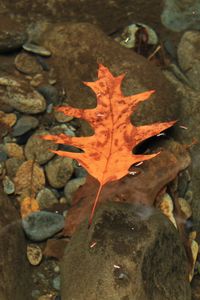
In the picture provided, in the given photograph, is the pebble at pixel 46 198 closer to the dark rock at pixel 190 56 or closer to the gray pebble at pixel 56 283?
the gray pebble at pixel 56 283

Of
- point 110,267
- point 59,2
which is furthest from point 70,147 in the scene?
point 59,2

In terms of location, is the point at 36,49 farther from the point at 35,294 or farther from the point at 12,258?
the point at 35,294

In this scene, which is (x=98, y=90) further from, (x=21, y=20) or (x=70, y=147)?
(x=21, y=20)

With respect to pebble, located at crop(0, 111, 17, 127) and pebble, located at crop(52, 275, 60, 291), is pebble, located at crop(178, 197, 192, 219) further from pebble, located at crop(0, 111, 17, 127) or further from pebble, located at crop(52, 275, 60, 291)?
pebble, located at crop(0, 111, 17, 127)

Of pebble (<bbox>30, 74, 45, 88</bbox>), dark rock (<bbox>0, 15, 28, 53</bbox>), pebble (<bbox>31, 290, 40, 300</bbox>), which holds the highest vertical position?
dark rock (<bbox>0, 15, 28, 53</bbox>)

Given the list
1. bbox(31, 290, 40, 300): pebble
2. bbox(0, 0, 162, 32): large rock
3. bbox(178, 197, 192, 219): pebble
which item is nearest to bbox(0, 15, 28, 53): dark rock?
bbox(0, 0, 162, 32): large rock

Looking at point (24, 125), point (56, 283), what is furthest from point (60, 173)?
point (56, 283)
